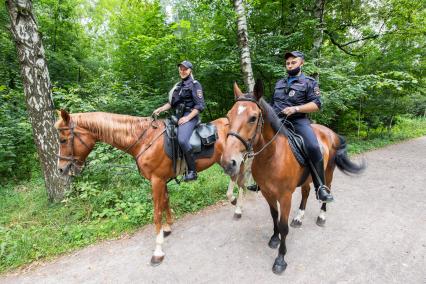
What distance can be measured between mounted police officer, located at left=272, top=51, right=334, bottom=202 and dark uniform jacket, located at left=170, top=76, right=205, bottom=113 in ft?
4.04

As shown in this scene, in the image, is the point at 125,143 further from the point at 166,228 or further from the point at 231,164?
the point at 231,164

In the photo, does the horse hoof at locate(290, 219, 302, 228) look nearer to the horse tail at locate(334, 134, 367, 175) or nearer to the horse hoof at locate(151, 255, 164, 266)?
the horse tail at locate(334, 134, 367, 175)

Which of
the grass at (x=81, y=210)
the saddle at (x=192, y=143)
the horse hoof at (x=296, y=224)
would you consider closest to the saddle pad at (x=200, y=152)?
the saddle at (x=192, y=143)

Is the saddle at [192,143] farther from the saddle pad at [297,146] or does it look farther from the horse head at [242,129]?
the horse head at [242,129]

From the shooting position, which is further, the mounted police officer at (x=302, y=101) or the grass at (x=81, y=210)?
the grass at (x=81, y=210)

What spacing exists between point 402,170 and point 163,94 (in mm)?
7883

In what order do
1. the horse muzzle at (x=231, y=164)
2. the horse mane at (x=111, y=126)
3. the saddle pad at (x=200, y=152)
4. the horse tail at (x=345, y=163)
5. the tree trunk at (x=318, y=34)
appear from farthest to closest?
the tree trunk at (x=318, y=34) < the horse tail at (x=345, y=163) < the saddle pad at (x=200, y=152) < the horse mane at (x=111, y=126) < the horse muzzle at (x=231, y=164)

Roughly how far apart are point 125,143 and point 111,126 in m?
0.33

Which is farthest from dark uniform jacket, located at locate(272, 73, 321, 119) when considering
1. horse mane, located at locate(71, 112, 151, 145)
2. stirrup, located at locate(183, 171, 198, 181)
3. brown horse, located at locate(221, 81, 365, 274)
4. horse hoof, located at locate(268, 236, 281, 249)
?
horse mane, located at locate(71, 112, 151, 145)

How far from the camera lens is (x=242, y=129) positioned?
7.33 ft

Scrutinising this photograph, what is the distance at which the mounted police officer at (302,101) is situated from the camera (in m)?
2.96

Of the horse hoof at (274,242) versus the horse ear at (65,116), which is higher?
the horse ear at (65,116)

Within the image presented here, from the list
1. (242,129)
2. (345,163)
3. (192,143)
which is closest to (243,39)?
(192,143)

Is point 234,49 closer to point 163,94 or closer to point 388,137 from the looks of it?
point 163,94
